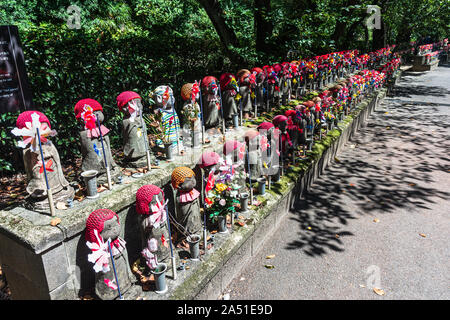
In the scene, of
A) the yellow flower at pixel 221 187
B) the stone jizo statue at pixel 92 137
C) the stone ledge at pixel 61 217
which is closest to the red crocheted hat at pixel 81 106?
the stone jizo statue at pixel 92 137

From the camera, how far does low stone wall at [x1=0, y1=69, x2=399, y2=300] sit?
2879 millimetres

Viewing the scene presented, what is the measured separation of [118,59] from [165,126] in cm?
206

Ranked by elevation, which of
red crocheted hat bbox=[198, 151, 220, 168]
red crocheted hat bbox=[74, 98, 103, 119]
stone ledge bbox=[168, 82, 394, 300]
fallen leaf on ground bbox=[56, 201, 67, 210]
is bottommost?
stone ledge bbox=[168, 82, 394, 300]

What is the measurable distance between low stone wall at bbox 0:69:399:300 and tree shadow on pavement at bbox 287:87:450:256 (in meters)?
0.96

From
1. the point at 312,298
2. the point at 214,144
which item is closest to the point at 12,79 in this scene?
the point at 214,144

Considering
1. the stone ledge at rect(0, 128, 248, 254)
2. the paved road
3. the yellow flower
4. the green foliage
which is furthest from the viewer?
the green foliage

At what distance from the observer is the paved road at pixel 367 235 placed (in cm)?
384

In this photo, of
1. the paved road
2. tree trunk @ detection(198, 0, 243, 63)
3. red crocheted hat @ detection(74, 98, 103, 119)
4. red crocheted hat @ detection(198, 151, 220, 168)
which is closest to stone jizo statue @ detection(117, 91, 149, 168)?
red crocheted hat @ detection(74, 98, 103, 119)

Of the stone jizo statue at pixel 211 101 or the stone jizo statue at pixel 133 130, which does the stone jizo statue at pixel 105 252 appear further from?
the stone jizo statue at pixel 211 101

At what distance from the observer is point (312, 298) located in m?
3.67

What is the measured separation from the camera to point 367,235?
4.87 meters

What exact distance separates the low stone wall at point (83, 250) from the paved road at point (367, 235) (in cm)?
40

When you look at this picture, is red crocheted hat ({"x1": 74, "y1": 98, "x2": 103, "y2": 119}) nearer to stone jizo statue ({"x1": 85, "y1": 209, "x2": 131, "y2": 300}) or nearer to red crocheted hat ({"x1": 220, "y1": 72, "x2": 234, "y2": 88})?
stone jizo statue ({"x1": 85, "y1": 209, "x2": 131, "y2": 300})

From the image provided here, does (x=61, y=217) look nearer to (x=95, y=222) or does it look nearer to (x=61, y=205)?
(x=61, y=205)
